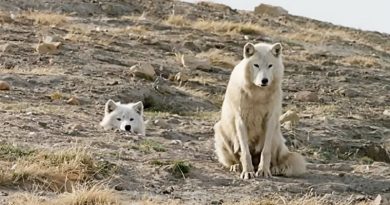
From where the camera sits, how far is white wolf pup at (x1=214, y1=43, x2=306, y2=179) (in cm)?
923

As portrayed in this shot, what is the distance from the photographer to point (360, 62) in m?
22.3

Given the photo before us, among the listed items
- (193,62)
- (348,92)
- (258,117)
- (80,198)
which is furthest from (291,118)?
(80,198)

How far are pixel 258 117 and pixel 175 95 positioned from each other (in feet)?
19.3

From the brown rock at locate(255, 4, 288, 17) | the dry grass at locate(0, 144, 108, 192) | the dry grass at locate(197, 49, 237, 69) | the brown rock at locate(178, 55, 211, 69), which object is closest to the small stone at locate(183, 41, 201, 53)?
the dry grass at locate(197, 49, 237, 69)

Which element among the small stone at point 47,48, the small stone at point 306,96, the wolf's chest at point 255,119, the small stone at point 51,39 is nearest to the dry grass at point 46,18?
the small stone at point 51,39

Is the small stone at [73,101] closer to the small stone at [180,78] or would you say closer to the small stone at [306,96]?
the small stone at [180,78]

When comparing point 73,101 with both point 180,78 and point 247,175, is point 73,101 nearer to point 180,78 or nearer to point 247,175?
point 180,78

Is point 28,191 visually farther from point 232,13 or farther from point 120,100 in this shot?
point 232,13

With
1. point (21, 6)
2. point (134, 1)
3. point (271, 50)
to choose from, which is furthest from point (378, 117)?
point (134, 1)

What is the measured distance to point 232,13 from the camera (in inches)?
1142

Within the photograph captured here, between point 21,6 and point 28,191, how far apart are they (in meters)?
16.6

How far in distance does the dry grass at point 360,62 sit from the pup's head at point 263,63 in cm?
1285

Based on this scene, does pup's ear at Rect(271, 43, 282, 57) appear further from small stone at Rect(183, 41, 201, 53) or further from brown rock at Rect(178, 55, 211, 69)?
small stone at Rect(183, 41, 201, 53)

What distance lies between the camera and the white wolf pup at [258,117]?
9.23 metres
